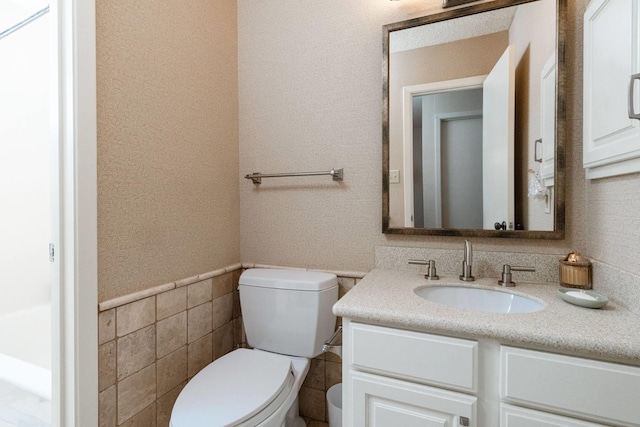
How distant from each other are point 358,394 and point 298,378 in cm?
41

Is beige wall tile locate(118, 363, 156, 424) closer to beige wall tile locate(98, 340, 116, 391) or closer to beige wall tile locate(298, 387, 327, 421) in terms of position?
beige wall tile locate(98, 340, 116, 391)

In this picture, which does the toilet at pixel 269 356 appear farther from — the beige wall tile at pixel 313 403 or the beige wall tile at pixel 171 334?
the beige wall tile at pixel 171 334

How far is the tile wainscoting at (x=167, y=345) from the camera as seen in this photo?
3.57 ft

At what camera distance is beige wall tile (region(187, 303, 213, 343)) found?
140 centimetres

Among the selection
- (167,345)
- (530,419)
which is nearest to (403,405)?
(530,419)

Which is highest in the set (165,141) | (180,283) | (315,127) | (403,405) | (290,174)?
(315,127)

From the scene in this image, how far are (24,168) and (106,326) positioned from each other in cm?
209

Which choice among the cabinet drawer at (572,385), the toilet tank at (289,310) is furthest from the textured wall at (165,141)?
the cabinet drawer at (572,385)

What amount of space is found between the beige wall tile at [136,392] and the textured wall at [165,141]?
0.32 m

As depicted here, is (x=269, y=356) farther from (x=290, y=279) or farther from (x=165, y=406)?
(x=165, y=406)

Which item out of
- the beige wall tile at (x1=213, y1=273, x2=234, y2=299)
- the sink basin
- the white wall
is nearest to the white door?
the sink basin

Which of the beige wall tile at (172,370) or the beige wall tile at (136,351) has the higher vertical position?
the beige wall tile at (136,351)

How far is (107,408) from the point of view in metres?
1.07

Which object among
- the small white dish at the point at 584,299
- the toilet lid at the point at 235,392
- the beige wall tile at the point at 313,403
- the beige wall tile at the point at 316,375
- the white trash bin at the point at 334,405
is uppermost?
the small white dish at the point at 584,299
